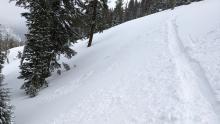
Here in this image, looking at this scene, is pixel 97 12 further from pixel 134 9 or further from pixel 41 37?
pixel 134 9

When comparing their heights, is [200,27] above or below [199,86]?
above

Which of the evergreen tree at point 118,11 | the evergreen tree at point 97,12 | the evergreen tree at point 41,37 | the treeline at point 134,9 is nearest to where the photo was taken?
the evergreen tree at point 41,37

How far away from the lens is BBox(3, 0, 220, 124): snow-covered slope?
9766 millimetres

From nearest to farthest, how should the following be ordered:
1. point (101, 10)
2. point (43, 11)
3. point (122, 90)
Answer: point (122, 90) → point (43, 11) → point (101, 10)

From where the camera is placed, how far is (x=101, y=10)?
26.9 meters

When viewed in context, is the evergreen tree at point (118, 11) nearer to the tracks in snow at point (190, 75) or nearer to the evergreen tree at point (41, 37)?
the evergreen tree at point (41, 37)

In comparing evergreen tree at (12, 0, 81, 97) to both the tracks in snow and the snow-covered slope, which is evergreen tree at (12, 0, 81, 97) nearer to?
the snow-covered slope

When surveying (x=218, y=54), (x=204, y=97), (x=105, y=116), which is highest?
(x=218, y=54)

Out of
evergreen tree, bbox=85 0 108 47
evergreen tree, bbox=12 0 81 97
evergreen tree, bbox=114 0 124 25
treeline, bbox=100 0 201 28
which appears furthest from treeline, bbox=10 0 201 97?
evergreen tree, bbox=114 0 124 25

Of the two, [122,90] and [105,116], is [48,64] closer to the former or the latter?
[122,90]

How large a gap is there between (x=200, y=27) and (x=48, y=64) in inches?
516

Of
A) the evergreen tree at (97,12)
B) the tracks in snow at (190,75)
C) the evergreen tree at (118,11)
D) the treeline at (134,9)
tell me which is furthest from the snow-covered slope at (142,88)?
the evergreen tree at (118,11)

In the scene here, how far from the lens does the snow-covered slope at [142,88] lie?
9.77 metres

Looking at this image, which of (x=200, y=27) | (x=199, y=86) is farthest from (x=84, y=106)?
(x=200, y=27)
